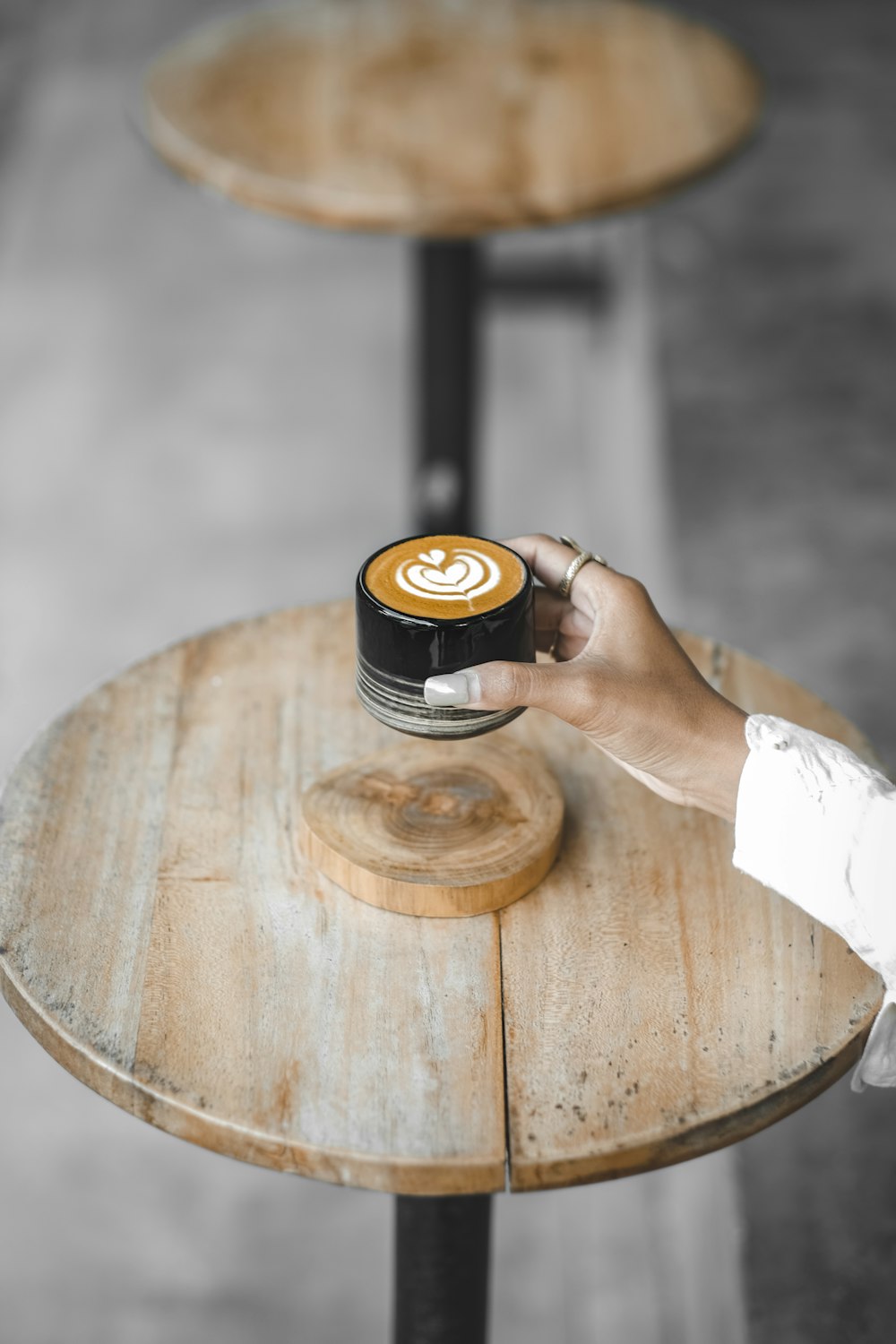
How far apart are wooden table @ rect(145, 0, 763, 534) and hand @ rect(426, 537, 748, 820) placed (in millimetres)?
923

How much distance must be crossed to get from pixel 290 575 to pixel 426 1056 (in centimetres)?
195

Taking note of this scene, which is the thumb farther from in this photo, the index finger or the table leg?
the table leg

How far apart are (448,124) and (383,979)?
1.33 meters

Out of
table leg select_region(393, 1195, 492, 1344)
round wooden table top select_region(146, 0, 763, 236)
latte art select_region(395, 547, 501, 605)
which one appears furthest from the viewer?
round wooden table top select_region(146, 0, 763, 236)

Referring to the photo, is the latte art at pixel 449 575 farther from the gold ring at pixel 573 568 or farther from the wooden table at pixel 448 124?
the wooden table at pixel 448 124

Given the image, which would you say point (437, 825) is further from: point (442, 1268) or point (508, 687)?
point (442, 1268)

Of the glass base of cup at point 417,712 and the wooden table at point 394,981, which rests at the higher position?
the glass base of cup at point 417,712

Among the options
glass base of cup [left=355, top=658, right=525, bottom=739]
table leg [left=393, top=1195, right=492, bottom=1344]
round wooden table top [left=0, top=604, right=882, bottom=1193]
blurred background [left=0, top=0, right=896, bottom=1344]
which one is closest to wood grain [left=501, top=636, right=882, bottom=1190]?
round wooden table top [left=0, top=604, right=882, bottom=1193]

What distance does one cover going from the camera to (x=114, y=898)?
2.97ft

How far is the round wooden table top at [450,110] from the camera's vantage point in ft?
5.66

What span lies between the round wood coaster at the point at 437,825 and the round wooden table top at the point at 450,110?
3.01 feet

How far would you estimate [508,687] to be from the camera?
0.84 m

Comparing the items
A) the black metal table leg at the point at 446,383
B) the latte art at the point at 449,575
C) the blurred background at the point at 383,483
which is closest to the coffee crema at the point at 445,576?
the latte art at the point at 449,575

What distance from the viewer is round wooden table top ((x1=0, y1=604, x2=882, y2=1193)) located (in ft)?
2.54
